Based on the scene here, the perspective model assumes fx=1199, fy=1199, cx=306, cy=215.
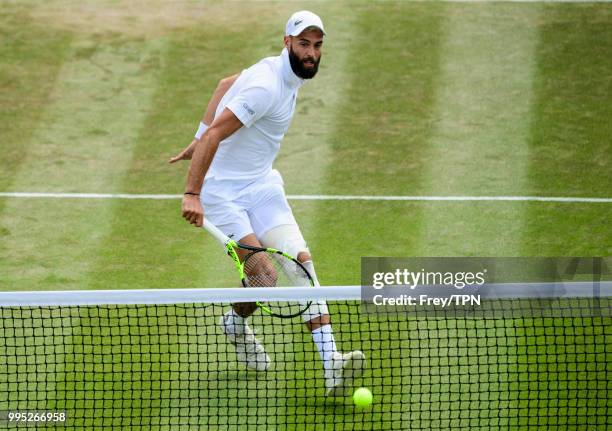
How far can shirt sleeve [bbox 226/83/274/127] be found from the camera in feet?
26.5

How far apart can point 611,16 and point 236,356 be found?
7.96 m

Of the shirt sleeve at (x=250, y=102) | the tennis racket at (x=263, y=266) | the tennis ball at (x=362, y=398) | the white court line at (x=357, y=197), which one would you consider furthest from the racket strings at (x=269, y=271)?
the white court line at (x=357, y=197)

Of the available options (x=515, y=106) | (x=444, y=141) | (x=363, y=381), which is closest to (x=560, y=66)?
(x=515, y=106)

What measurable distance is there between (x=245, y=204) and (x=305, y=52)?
45.2 inches

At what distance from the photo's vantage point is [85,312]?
9.27m

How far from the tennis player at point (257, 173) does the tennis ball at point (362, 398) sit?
132mm

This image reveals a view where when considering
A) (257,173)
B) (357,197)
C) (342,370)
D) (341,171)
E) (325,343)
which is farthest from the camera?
(341,171)

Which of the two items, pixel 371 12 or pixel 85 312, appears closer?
pixel 85 312

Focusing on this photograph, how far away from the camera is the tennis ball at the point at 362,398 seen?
25.7ft

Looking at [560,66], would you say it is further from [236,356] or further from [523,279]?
[236,356]

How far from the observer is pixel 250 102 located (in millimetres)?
8078

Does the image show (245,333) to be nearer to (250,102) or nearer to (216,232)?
(216,232)

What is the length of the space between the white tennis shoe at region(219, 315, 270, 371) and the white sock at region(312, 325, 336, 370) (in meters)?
0.47

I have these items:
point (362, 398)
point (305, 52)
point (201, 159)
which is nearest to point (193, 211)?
point (201, 159)
